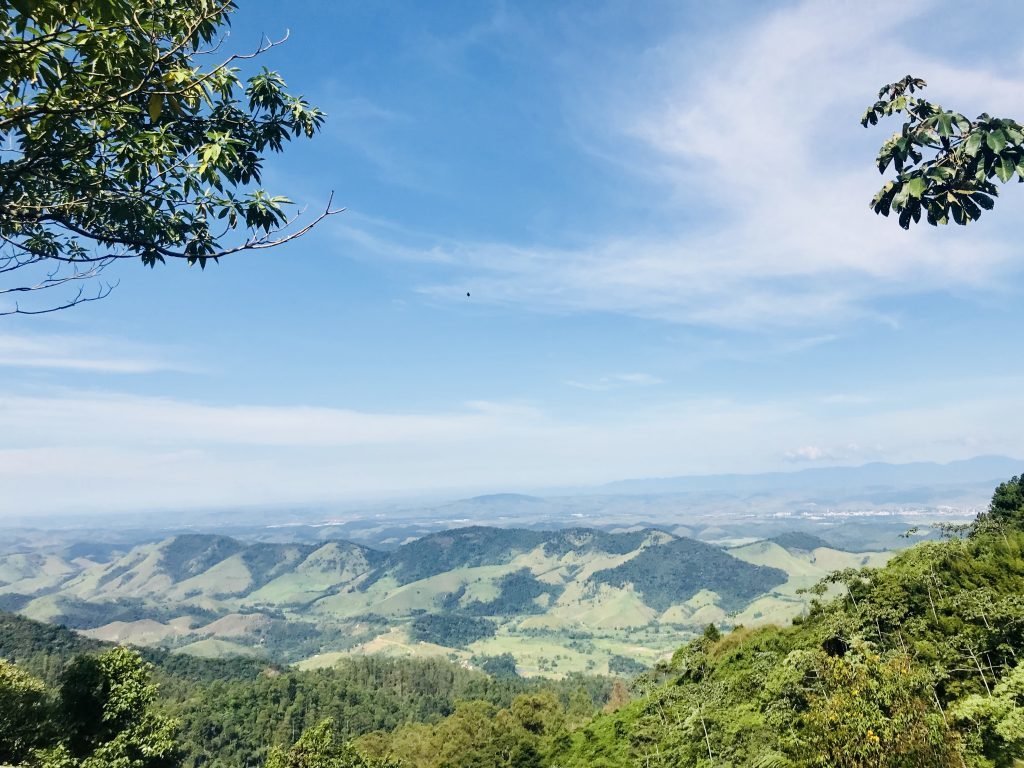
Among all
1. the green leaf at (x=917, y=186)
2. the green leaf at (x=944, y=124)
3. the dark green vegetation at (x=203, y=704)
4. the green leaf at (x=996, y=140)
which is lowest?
the dark green vegetation at (x=203, y=704)

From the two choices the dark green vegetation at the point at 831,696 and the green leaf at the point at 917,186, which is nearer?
the green leaf at the point at 917,186

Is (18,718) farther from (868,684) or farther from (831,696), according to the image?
(868,684)

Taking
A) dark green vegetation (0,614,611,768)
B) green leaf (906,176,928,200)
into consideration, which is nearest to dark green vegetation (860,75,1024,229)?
green leaf (906,176,928,200)

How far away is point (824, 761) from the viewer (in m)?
16.0

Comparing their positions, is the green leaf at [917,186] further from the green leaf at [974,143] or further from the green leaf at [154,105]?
the green leaf at [154,105]

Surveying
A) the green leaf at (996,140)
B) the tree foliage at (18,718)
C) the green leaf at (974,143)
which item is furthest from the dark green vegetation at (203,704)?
the green leaf at (996,140)

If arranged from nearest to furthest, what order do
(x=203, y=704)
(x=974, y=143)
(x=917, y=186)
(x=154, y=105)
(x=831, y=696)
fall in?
(x=154, y=105) < (x=974, y=143) < (x=917, y=186) < (x=831, y=696) < (x=203, y=704)

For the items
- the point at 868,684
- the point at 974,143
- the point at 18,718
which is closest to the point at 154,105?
the point at 974,143

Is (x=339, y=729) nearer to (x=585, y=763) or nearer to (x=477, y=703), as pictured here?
(x=477, y=703)

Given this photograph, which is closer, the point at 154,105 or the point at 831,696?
the point at 154,105

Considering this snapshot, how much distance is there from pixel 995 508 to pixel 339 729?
15757cm

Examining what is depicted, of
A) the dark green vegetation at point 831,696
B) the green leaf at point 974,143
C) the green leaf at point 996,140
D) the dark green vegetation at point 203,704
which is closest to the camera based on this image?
the green leaf at point 996,140

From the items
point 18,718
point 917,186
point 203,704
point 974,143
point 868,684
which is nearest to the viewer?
point 974,143

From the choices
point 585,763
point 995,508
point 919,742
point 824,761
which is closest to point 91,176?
point 824,761
